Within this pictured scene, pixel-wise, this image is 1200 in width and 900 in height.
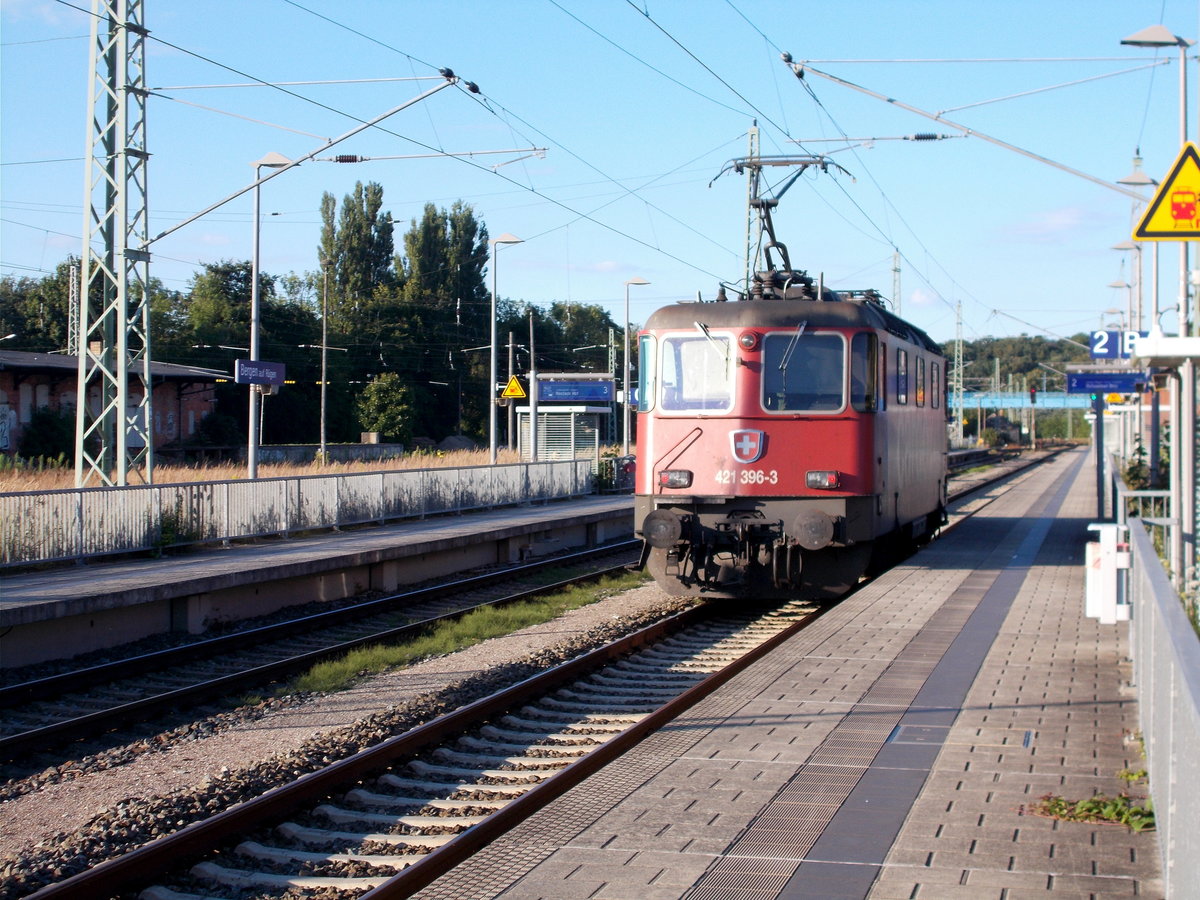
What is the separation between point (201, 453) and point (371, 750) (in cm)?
4286

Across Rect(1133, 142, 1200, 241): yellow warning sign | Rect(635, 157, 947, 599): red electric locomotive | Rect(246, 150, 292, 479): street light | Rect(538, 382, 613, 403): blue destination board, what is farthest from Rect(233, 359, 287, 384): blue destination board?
Rect(538, 382, 613, 403): blue destination board

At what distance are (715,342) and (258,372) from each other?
9.58 m

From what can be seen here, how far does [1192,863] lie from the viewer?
333cm

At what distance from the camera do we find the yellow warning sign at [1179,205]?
816cm

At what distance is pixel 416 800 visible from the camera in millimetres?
7027

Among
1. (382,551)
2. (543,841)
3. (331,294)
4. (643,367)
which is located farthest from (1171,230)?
(331,294)

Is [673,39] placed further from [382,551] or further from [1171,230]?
[1171,230]

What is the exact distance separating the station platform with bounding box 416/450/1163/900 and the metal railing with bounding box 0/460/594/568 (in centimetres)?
938

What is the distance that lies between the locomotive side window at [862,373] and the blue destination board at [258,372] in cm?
1044

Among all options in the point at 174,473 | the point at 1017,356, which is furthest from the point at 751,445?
the point at 1017,356

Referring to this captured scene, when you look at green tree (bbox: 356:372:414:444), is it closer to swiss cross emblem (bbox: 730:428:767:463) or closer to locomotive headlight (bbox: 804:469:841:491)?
swiss cross emblem (bbox: 730:428:767:463)

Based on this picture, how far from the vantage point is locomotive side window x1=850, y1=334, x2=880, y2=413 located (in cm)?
1335

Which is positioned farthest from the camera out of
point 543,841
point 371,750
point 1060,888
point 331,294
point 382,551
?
point 331,294

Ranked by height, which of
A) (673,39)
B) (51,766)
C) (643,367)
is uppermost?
(673,39)
